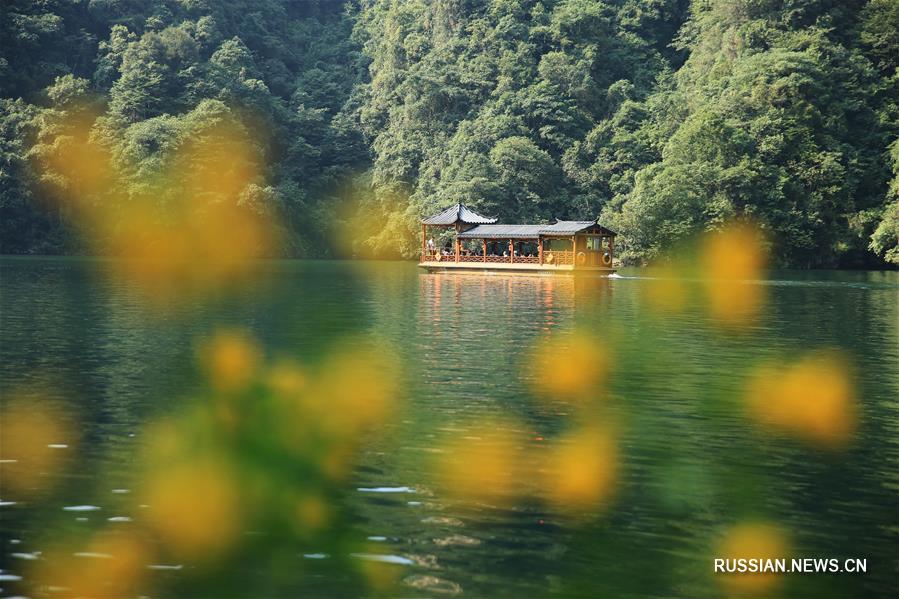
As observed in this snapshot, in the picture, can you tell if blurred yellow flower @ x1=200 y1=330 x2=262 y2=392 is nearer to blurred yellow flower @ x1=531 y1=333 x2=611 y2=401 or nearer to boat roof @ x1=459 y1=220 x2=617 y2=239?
blurred yellow flower @ x1=531 y1=333 x2=611 y2=401

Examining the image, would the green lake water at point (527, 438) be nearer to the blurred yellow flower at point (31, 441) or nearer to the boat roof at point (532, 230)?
the blurred yellow flower at point (31, 441)

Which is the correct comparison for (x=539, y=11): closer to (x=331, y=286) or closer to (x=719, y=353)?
(x=331, y=286)

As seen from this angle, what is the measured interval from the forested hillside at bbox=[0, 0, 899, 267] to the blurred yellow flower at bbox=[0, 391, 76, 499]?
58.5 meters

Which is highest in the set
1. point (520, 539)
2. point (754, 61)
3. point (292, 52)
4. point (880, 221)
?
point (292, 52)

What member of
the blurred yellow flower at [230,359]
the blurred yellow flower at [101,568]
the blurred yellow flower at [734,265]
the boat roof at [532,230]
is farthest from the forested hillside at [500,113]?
the blurred yellow flower at [101,568]

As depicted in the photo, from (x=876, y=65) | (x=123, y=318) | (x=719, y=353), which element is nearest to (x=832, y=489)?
(x=719, y=353)

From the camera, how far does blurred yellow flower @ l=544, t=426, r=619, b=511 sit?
12148mm

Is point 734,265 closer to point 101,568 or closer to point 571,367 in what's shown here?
point 571,367

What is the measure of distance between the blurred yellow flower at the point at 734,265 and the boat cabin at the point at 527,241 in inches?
247

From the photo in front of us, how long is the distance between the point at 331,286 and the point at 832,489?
130 feet

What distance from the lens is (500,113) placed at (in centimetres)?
9250

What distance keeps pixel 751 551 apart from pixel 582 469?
3303mm

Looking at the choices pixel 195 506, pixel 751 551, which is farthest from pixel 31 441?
pixel 751 551

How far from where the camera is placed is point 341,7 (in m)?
124
